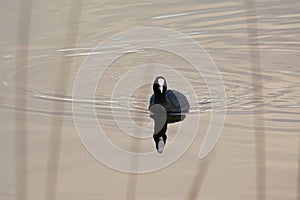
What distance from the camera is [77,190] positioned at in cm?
586

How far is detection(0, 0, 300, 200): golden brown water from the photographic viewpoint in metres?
5.91

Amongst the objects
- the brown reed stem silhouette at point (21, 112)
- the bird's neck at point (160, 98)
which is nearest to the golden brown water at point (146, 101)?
the brown reed stem silhouette at point (21, 112)

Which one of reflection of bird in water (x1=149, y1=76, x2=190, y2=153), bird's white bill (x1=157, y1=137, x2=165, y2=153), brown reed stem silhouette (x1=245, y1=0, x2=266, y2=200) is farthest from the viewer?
reflection of bird in water (x1=149, y1=76, x2=190, y2=153)

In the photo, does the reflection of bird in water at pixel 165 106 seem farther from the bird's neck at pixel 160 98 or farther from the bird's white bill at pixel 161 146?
the bird's white bill at pixel 161 146

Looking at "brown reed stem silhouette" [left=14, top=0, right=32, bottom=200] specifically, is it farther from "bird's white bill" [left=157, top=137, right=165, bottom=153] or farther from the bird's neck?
A: the bird's neck

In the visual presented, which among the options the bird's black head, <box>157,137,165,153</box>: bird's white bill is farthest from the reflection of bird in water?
<box>157,137,165,153</box>: bird's white bill

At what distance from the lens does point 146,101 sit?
780cm

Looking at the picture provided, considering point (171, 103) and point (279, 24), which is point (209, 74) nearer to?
point (171, 103)

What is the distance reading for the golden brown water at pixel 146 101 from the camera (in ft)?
19.4

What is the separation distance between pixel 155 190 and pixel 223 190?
41cm

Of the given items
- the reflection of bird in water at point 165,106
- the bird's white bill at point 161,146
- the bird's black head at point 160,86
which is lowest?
the bird's white bill at point 161,146

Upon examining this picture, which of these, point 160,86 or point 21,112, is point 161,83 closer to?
point 160,86

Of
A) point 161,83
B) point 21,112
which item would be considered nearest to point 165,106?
point 161,83

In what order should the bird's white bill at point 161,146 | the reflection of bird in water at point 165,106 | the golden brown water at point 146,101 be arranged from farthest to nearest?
the reflection of bird in water at point 165,106
the bird's white bill at point 161,146
the golden brown water at point 146,101
